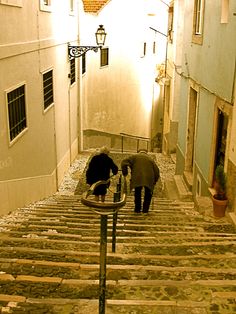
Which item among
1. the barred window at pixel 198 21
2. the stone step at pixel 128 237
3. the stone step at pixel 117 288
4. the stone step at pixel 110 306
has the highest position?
the barred window at pixel 198 21

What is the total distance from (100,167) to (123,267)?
3.54m

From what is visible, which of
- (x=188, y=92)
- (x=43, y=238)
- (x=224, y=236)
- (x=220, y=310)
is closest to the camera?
(x=220, y=310)

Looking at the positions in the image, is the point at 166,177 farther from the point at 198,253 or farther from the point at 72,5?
the point at 198,253

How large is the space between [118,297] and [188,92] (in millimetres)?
9164

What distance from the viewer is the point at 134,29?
20.6 meters

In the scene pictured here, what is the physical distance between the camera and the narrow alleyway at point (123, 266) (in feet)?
12.6

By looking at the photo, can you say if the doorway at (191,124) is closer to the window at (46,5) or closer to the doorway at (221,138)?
the doorway at (221,138)

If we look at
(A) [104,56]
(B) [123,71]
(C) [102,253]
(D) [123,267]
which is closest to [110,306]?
(C) [102,253]

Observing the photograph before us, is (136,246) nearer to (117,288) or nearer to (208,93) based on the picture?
(117,288)

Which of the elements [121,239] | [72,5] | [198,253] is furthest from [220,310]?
[72,5]

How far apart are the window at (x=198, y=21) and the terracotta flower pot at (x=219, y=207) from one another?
4.70 m

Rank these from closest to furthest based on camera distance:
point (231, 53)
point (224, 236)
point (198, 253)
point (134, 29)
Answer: point (198, 253) → point (224, 236) → point (231, 53) → point (134, 29)

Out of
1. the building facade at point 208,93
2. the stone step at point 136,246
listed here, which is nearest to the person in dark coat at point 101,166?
the building facade at point 208,93

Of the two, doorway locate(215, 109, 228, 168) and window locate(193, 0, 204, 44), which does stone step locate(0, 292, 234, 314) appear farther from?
window locate(193, 0, 204, 44)
